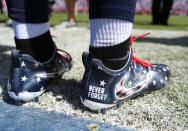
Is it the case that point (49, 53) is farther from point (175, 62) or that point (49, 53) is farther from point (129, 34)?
point (175, 62)

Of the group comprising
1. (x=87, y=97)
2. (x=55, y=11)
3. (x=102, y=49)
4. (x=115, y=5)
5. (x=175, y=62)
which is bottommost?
(x=55, y=11)

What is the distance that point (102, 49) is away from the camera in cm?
123

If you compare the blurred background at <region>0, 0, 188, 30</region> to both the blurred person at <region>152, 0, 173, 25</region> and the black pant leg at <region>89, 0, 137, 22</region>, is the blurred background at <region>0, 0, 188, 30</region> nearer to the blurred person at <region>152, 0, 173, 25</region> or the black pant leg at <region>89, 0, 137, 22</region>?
the blurred person at <region>152, 0, 173, 25</region>

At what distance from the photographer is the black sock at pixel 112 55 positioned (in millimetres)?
1229

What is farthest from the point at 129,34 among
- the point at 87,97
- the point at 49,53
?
the point at 49,53

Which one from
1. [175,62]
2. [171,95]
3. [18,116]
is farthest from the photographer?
[175,62]

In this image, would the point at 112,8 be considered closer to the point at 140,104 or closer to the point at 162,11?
the point at 140,104

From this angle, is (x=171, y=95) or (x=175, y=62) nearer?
(x=171, y=95)

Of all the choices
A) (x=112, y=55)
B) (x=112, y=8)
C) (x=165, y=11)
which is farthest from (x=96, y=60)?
(x=165, y=11)

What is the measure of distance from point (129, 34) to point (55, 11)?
23.9 feet

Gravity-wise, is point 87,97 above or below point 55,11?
above

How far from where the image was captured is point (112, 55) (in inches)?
48.8

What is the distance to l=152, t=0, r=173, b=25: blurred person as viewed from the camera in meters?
5.08

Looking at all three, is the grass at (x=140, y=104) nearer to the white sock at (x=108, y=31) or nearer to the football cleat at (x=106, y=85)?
the football cleat at (x=106, y=85)
